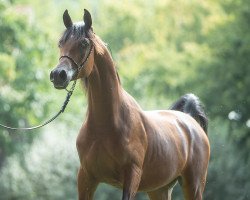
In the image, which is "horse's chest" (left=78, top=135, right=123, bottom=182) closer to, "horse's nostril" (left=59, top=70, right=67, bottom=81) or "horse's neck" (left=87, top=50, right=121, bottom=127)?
"horse's neck" (left=87, top=50, right=121, bottom=127)

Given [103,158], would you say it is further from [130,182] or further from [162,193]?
[162,193]

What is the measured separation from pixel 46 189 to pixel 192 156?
10578 mm

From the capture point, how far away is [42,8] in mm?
45312

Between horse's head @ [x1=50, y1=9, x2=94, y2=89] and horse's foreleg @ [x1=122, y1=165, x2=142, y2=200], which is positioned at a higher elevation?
horse's head @ [x1=50, y1=9, x2=94, y2=89]

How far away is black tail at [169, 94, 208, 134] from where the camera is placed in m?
10.3

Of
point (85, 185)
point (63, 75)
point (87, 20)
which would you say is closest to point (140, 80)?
point (85, 185)

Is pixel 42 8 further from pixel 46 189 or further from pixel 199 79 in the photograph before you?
pixel 46 189

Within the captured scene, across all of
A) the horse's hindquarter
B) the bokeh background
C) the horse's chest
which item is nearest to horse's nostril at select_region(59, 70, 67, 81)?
the horse's chest

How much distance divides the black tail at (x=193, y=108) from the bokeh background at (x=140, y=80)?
21.5ft

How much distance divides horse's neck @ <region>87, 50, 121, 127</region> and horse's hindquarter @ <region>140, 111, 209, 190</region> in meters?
0.55

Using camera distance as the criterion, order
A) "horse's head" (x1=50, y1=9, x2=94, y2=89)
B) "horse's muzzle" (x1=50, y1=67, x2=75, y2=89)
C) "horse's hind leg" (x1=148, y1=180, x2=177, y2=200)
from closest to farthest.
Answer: "horse's muzzle" (x1=50, y1=67, x2=75, y2=89), "horse's head" (x1=50, y1=9, x2=94, y2=89), "horse's hind leg" (x1=148, y1=180, x2=177, y2=200)

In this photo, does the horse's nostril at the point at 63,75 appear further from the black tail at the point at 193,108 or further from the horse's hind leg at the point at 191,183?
the black tail at the point at 193,108

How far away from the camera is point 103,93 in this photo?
7.94 meters

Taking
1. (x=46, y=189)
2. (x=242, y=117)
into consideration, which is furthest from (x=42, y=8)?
(x=46, y=189)
